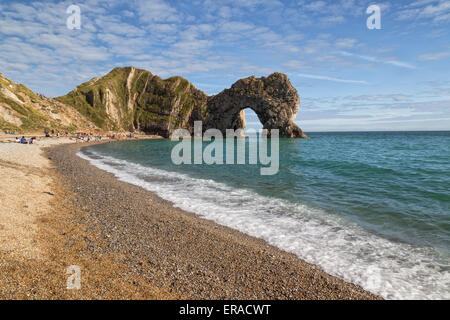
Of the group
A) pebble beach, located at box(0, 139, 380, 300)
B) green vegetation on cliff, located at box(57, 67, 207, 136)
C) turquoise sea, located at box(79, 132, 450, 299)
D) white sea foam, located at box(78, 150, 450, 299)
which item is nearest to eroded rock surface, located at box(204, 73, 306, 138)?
green vegetation on cliff, located at box(57, 67, 207, 136)

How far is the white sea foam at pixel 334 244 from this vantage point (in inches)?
264

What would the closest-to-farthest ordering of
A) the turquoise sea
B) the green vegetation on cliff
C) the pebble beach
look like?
the pebble beach
the turquoise sea
the green vegetation on cliff

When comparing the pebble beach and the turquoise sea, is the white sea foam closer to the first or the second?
the turquoise sea

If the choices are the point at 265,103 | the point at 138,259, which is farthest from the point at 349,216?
the point at 265,103

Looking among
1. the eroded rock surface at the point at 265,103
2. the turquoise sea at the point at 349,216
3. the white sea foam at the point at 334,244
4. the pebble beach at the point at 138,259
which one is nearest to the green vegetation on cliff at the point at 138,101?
the eroded rock surface at the point at 265,103

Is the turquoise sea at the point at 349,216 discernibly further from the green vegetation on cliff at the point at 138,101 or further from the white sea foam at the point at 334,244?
the green vegetation on cliff at the point at 138,101

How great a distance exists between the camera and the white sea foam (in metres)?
6.70

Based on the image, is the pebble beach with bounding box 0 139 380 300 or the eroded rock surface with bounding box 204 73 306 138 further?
the eroded rock surface with bounding box 204 73 306 138

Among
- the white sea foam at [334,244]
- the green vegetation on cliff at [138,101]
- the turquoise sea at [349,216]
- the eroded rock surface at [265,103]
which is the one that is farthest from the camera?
the green vegetation on cliff at [138,101]

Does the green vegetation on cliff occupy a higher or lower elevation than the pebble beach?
higher

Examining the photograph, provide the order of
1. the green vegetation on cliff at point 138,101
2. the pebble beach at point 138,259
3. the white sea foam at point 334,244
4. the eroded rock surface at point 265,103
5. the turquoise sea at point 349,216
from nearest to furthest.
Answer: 1. the pebble beach at point 138,259
2. the white sea foam at point 334,244
3. the turquoise sea at point 349,216
4. the eroded rock surface at point 265,103
5. the green vegetation on cliff at point 138,101
